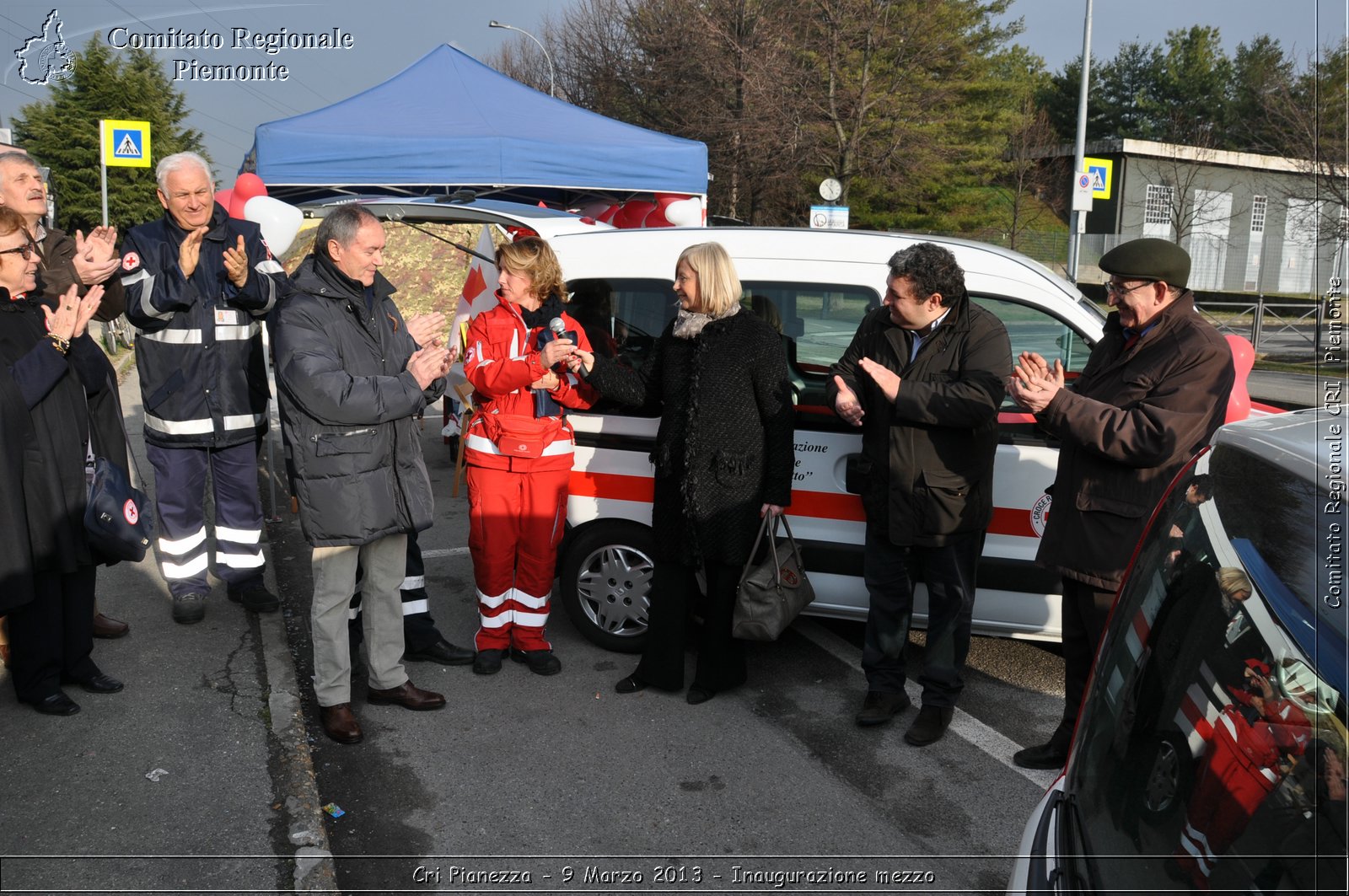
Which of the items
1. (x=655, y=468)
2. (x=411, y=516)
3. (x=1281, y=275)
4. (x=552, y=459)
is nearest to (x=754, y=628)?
(x=655, y=468)

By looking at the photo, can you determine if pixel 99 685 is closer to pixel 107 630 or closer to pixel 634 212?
pixel 107 630

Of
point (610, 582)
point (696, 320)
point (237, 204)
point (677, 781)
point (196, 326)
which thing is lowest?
point (677, 781)

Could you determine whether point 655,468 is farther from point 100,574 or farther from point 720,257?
point 100,574

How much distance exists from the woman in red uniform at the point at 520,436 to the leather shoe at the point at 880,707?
1.39m

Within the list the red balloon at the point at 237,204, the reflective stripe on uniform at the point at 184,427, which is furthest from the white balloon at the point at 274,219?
the reflective stripe on uniform at the point at 184,427

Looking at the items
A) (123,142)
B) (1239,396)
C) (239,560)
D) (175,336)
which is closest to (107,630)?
(239,560)

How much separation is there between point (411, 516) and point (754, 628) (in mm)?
1431

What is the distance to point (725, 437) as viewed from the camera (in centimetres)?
418

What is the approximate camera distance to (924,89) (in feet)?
80.7

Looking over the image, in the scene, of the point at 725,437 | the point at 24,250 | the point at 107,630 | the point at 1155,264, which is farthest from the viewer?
the point at 107,630

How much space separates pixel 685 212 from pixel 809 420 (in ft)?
16.7

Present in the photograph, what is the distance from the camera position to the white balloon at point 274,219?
6.45 meters

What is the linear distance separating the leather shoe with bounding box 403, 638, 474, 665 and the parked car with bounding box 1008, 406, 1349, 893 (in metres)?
3.40

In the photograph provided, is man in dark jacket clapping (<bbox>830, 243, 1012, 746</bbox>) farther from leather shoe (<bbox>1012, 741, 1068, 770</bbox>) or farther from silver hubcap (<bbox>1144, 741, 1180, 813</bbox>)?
silver hubcap (<bbox>1144, 741, 1180, 813</bbox>)
